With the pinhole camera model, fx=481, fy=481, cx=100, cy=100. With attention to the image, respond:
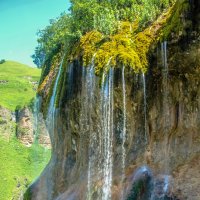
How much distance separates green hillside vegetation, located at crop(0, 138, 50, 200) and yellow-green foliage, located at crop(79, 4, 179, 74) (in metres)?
47.1

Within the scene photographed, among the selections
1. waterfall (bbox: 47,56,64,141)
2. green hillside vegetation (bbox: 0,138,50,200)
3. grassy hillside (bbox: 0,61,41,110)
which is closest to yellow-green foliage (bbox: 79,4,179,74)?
waterfall (bbox: 47,56,64,141)

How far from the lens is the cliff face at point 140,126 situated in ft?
47.3

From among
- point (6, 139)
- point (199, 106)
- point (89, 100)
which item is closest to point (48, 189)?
point (89, 100)

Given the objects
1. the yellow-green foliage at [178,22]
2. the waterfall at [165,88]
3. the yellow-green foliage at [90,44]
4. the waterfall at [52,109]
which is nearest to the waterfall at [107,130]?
the yellow-green foliage at [90,44]

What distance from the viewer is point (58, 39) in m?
22.3

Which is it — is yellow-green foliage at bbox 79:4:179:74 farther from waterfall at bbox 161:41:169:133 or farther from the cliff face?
waterfall at bbox 161:41:169:133

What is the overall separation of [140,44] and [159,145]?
3492mm

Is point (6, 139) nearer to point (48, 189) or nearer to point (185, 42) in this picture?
point (48, 189)

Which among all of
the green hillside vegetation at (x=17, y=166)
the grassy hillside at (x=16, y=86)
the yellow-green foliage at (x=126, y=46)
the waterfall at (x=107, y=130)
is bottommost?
the green hillside vegetation at (x=17, y=166)

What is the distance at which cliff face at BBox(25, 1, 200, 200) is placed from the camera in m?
14.4

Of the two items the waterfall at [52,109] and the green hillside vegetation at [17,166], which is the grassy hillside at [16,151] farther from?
the waterfall at [52,109]

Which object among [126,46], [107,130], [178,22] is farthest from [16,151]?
[178,22]

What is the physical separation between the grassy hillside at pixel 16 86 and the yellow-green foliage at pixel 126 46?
67.3m

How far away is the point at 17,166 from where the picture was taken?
77375 millimetres
